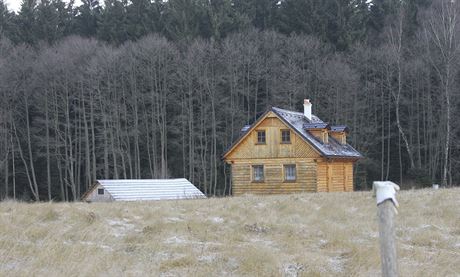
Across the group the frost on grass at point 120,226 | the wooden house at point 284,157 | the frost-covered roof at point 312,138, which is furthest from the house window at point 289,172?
the frost on grass at point 120,226

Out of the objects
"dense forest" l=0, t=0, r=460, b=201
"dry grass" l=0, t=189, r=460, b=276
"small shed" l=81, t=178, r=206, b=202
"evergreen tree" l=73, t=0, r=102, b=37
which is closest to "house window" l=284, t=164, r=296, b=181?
"small shed" l=81, t=178, r=206, b=202

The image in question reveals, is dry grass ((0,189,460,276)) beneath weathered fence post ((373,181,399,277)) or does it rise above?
beneath

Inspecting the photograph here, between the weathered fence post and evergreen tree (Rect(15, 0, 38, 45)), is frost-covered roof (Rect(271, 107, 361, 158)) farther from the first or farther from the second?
evergreen tree (Rect(15, 0, 38, 45))

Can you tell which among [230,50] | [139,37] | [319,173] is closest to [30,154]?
[139,37]

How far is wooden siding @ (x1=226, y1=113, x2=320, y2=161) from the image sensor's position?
3439cm

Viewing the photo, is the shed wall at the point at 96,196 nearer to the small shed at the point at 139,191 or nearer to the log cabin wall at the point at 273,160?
the small shed at the point at 139,191

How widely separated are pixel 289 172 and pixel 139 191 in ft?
29.5

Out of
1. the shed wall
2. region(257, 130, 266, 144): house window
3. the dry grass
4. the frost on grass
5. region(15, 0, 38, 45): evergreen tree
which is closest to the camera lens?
the dry grass

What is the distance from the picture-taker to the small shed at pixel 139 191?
30016mm

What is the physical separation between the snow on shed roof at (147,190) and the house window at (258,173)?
392 cm

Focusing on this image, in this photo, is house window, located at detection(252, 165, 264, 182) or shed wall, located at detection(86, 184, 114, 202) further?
house window, located at detection(252, 165, 264, 182)

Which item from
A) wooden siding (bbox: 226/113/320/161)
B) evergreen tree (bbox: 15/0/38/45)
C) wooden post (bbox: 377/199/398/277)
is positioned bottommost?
wooden siding (bbox: 226/113/320/161)

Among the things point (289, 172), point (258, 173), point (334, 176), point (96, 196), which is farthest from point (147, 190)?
point (334, 176)

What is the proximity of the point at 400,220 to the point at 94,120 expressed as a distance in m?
41.5
